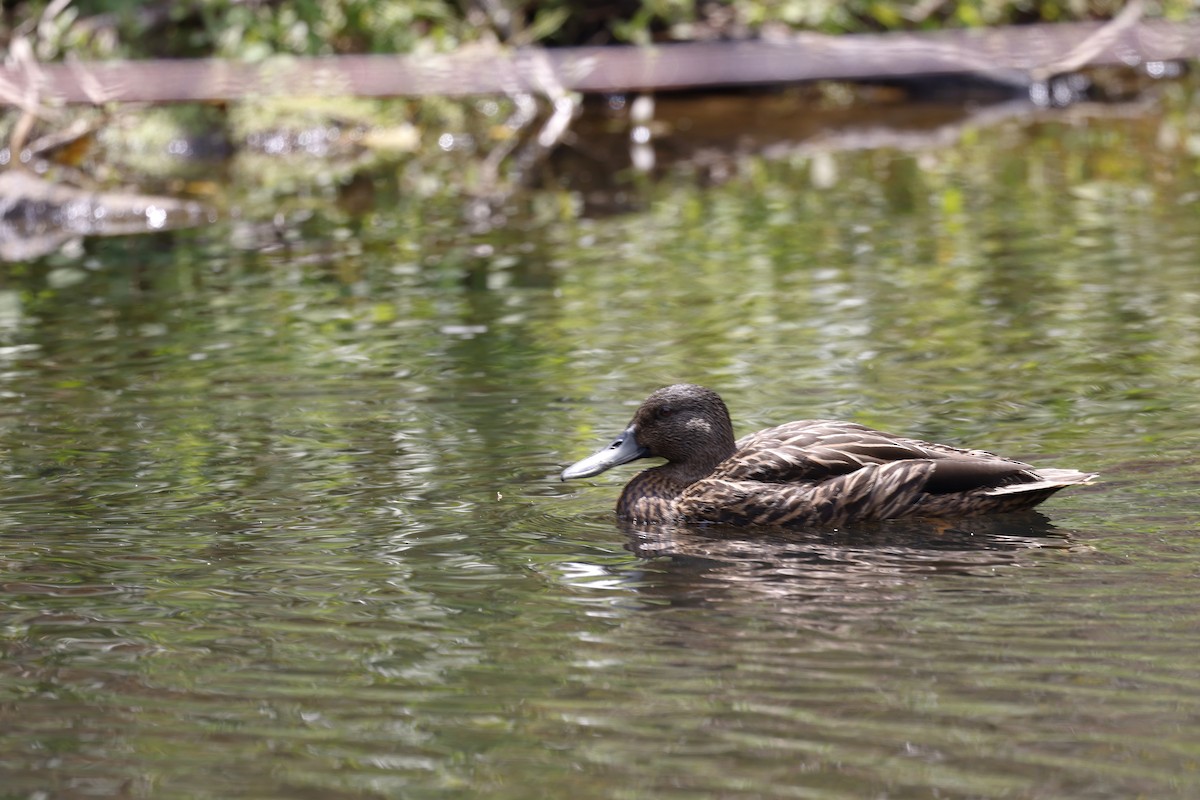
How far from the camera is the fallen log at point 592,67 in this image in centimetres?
767

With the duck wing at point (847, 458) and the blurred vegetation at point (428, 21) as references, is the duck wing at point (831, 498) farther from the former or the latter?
the blurred vegetation at point (428, 21)

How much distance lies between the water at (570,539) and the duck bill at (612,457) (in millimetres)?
190

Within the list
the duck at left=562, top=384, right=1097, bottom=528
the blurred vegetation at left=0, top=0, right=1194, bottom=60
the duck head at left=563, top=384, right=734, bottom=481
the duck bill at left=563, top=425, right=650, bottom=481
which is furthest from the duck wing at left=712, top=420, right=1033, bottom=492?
the blurred vegetation at left=0, top=0, right=1194, bottom=60

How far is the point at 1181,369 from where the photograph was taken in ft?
30.0

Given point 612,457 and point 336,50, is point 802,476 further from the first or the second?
point 336,50

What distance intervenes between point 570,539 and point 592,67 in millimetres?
12048

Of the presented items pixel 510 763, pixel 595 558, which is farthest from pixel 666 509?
pixel 510 763

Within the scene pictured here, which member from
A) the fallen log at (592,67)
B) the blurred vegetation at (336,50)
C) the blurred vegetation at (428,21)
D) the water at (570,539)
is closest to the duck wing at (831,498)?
the water at (570,539)

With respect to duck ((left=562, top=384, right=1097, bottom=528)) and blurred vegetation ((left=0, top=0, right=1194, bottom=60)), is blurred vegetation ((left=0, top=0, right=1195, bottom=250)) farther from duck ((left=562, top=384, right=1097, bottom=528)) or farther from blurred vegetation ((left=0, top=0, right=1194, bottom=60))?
duck ((left=562, top=384, right=1097, bottom=528))

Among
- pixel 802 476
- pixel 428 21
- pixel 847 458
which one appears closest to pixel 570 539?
pixel 802 476

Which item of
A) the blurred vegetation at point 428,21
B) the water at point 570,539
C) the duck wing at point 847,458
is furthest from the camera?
the blurred vegetation at point 428,21

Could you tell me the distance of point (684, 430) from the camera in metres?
7.61

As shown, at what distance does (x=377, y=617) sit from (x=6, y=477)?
9.15ft

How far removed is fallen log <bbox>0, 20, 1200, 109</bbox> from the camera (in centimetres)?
767
